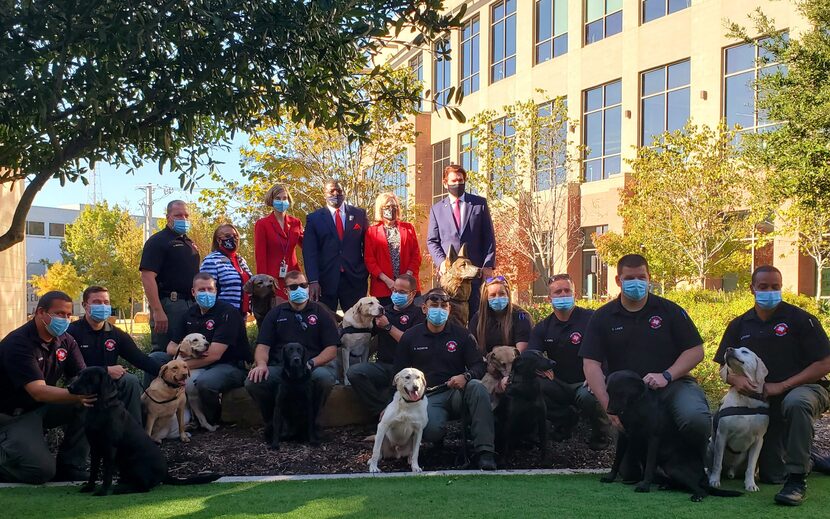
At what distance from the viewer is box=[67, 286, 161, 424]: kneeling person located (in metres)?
7.13

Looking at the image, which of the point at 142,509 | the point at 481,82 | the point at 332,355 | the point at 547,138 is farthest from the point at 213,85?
the point at 481,82

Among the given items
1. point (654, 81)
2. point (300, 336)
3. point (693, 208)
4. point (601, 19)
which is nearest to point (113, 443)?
point (300, 336)

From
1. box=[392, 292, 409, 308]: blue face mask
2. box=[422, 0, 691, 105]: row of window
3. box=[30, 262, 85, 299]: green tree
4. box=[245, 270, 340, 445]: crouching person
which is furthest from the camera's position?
Answer: box=[30, 262, 85, 299]: green tree

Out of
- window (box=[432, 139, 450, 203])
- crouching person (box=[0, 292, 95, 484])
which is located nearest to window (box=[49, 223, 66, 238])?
window (box=[432, 139, 450, 203])

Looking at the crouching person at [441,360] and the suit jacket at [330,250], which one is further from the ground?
the suit jacket at [330,250]

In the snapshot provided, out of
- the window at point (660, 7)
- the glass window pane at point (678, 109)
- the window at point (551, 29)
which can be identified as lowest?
the glass window pane at point (678, 109)

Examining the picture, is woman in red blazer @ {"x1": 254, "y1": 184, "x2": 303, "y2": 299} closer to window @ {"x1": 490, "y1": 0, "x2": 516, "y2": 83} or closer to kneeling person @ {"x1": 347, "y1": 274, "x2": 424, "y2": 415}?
kneeling person @ {"x1": 347, "y1": 274, "x2": 424, "y2": 415}

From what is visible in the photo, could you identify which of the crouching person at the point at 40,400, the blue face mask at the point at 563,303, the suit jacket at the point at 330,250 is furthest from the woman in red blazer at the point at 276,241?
the blue face mask at the point at 563,303

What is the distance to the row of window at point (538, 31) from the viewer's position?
29547 mm

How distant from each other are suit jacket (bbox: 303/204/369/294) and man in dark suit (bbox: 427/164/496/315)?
0.91 metres

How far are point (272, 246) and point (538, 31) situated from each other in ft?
91.1

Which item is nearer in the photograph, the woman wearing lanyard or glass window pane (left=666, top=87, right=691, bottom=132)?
the woman wearing lanyard

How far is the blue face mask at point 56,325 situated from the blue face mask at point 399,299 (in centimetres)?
329

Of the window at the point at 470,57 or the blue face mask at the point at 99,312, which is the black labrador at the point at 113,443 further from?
the window at the point at 470,57
